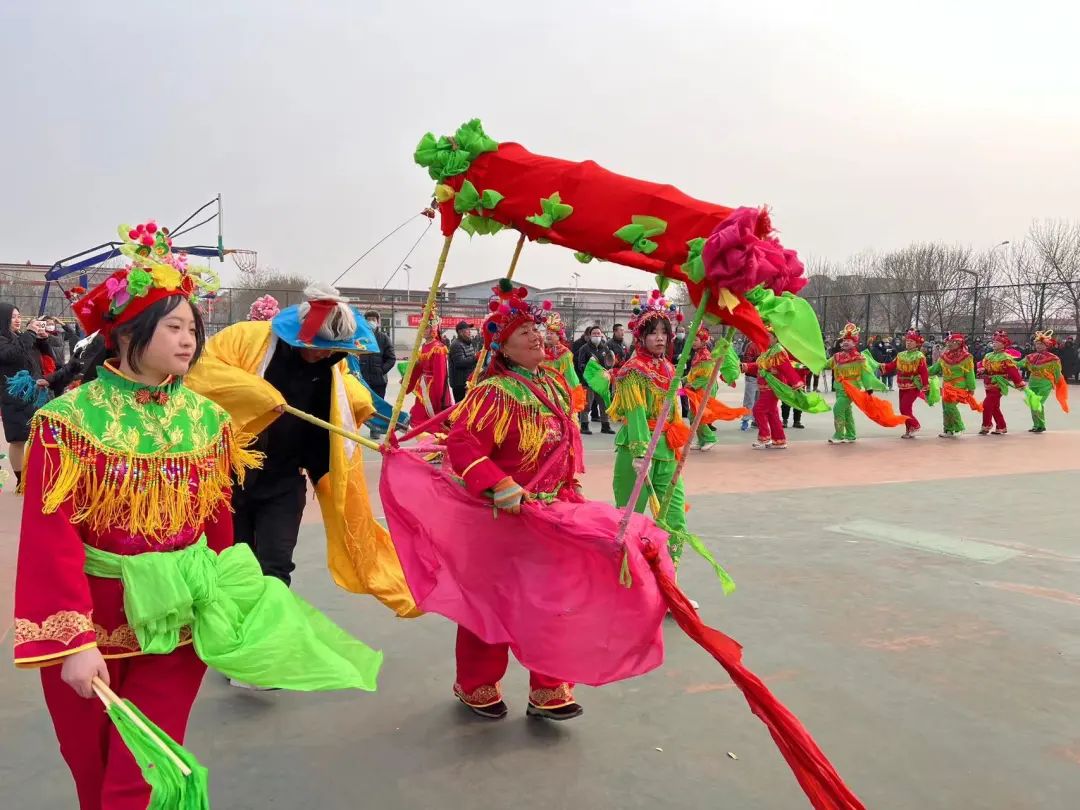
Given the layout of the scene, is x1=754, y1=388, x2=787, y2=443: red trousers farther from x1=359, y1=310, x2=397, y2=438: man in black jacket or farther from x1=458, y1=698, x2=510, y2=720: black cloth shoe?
x1=458, y1=698, x2=510, y2=720: black cloth shoe

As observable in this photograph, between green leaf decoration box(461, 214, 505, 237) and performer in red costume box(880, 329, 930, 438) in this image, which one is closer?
green leaf decoration box(461, 214, 505, 237)

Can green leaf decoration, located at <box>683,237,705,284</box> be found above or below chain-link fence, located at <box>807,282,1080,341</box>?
below

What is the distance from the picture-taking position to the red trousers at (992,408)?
13.4 m

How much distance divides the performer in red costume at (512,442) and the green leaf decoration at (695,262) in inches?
41.0

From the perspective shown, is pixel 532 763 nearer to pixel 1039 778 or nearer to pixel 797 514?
pixel 1039 778

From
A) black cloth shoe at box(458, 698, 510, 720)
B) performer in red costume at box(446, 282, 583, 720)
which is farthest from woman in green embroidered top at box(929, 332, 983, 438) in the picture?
black cloth shoe at box(458, 698, 510, 720)

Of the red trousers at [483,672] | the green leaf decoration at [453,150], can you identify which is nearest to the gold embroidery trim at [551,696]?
the red trousers at [483,672]

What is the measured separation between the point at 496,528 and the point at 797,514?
4.77m

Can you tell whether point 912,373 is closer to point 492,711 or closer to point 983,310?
point 492,711

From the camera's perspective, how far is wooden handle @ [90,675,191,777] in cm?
186

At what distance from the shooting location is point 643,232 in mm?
2523

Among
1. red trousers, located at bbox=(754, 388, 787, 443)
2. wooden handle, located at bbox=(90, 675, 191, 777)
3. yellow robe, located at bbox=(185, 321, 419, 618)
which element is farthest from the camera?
red trousers, located at bbox=(754, 388, 787, 443)

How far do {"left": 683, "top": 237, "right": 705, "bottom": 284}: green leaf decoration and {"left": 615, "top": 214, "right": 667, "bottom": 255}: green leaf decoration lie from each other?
0.11 meters

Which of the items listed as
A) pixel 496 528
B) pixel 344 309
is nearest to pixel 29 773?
pixel 496 528
